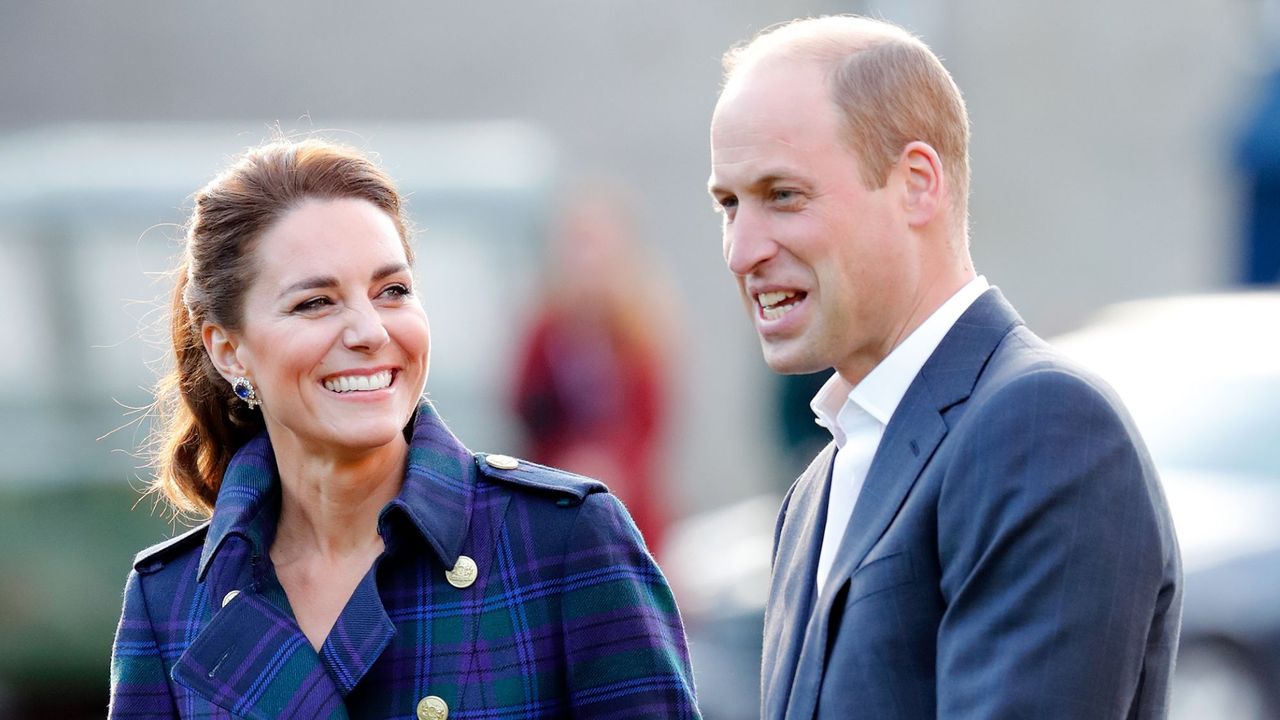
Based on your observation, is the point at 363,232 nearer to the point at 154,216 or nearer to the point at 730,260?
the point at 730,260

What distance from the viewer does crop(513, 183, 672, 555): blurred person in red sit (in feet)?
27.5

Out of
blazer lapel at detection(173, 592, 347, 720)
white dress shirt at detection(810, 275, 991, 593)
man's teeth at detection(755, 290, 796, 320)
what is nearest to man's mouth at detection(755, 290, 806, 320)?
man's teeth at detection(755, 290, 796, 320)

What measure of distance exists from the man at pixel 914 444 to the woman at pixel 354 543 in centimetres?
41

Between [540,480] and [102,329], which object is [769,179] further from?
[102,329]

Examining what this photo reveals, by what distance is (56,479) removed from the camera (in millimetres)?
8461

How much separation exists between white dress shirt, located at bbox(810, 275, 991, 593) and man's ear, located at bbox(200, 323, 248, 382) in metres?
1.24

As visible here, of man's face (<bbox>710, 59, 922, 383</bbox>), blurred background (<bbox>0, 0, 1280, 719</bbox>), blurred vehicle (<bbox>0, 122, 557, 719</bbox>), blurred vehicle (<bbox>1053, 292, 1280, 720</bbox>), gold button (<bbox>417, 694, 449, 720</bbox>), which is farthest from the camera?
blurred vehicle (<bbox>0, 122, 557, 719</bbox>)

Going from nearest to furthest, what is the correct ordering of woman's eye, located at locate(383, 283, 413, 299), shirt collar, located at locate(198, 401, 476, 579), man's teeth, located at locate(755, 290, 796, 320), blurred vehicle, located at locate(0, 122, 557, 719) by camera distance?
man's teeth, located at locate(755, 290, 796, 320), shirt collar, located at locate(198, 401, 476, 579), woman's eye, located at locate(383, 283, 413, 299), blurred vehicle, located at locate(0, 122, 557, 719)

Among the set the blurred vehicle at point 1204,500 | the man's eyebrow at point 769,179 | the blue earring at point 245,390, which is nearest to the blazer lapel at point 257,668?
the blue earring at point 245,390

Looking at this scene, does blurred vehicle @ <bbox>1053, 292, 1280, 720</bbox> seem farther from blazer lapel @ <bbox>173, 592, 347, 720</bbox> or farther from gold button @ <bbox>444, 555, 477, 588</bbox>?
blazer lapel @ <bbox>173, 592, 347, 720</bbox>

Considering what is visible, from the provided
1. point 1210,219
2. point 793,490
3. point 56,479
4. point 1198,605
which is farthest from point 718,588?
point 1210,219

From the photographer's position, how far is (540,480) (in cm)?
346

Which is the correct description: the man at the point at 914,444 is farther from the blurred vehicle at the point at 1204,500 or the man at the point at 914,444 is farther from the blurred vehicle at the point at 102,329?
the blurred vehicle at the point at 102,329

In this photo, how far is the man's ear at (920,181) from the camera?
9.36ft
